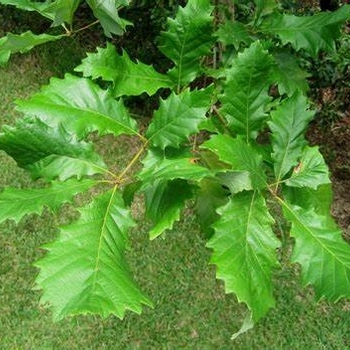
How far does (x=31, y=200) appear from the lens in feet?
3.69

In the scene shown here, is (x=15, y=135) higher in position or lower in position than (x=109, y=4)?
lower

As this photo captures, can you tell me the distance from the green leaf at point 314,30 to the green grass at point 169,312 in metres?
2.03

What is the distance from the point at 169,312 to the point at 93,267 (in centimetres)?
236

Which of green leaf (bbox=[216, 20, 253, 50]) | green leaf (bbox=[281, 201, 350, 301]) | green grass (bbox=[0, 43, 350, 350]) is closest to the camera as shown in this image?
green leaf (bbox=[281, 201, 350, 301])

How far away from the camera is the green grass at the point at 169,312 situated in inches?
122

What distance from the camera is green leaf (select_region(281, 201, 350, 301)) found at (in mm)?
1024

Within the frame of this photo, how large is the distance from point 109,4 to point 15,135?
1.08 ft

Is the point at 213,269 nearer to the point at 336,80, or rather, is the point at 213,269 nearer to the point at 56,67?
the point at 336,80

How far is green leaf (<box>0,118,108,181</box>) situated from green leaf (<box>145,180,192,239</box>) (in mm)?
160

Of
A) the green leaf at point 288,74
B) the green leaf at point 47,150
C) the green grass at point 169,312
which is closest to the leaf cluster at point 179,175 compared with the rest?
the green leaf at point 47,150

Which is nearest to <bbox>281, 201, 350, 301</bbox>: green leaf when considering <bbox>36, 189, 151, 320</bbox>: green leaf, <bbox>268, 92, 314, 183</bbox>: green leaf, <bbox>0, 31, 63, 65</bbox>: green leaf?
<bbox>268, 92, 314, 183</bbox>: green leaf

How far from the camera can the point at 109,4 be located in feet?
3.73

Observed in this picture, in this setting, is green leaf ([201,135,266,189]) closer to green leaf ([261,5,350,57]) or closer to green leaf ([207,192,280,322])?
green leaf ([207,192,280,322])

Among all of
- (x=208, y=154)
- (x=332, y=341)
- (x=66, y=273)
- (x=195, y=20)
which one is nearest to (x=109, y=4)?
(x=195, y=20)
